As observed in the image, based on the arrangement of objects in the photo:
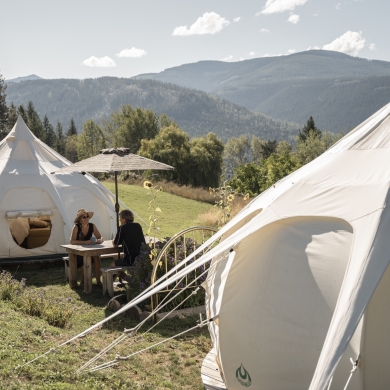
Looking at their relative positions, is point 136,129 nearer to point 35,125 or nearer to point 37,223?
point 35,125

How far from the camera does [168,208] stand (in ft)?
76.0

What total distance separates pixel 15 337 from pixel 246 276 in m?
2.88

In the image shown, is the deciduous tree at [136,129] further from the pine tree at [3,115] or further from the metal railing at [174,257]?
the metal railing at [174,257]

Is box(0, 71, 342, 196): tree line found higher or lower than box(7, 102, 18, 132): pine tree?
lower

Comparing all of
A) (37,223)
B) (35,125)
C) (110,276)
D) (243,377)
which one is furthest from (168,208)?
(35,125)

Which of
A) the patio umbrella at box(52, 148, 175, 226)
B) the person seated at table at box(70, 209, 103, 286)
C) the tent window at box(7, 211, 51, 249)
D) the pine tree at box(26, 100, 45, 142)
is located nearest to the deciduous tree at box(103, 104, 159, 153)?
the pine tree at box(26, 100, 45, 142)

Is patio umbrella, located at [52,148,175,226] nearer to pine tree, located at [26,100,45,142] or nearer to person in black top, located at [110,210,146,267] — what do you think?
person in black top, located at [110,210,146,267]

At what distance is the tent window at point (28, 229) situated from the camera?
41.6 feet

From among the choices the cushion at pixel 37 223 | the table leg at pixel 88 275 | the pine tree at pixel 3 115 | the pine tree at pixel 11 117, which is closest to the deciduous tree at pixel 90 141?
the pine tree at pixel 11 117

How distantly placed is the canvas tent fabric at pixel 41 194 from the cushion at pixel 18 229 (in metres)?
0.55

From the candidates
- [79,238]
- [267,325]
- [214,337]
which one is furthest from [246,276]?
[79,238]

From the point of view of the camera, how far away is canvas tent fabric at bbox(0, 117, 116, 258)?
41.7 ft

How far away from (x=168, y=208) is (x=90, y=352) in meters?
16.6

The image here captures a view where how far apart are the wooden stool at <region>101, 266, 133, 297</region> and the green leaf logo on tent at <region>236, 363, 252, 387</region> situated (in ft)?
14.0
